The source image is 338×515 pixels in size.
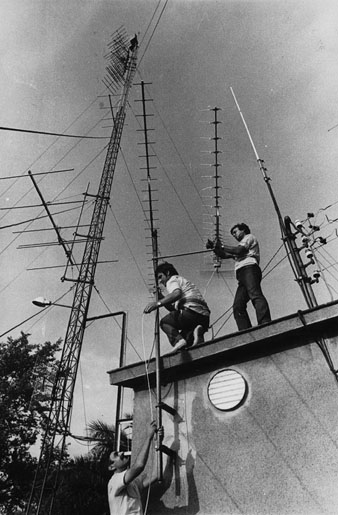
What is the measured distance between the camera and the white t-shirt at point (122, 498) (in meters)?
3.96

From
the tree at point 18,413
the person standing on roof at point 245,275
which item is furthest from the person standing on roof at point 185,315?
the tree at point 18,413

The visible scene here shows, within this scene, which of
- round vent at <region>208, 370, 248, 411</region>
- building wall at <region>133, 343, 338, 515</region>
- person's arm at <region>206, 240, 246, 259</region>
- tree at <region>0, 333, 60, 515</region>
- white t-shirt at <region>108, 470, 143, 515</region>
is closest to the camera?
building wall at <region>133, 343, 338, 515</region>

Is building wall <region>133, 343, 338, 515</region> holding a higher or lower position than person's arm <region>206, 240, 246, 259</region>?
lower

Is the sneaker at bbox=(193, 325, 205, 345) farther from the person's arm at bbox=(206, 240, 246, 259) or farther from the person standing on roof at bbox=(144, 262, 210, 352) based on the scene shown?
the person's arm at bbox=(206, 240, 246, 259)

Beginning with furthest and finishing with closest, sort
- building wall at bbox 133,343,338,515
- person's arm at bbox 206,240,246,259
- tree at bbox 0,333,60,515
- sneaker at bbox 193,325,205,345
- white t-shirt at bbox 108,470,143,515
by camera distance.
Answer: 1. tree at bbox 0,333,60,515
2. person's arm at bbox 206,240,246,259
3. sneaker at bbox 193,325,205,345
4. white t-shirt at bbox 108,470,143,515
5. building wall at bbox 133,343,338,515

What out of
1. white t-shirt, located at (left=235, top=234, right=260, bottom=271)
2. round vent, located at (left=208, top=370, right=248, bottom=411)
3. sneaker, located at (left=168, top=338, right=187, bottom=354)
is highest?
white t-shirt, located at (left=235, top=234, right=260, bottom=271)

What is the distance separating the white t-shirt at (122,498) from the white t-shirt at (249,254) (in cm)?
293

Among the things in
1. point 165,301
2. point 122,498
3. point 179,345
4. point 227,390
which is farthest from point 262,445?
point 165,301

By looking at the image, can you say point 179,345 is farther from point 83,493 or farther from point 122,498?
point 83,493

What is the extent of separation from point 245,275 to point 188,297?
0.82 m

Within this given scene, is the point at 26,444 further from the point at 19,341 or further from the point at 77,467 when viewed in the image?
the point at 77,467

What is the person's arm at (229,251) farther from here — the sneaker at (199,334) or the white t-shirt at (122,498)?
the white t-shirt at (122,498)

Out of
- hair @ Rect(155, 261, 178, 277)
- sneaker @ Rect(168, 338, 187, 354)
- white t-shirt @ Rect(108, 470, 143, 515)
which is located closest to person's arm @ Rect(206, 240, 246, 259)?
hair @ Rect(155, 261, 178, 277)

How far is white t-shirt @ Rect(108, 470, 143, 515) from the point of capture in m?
3.96
